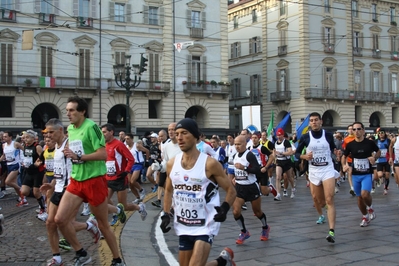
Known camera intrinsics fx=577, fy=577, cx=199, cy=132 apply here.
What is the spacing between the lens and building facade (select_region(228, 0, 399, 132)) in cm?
4919

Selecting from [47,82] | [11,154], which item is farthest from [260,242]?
[47,82]

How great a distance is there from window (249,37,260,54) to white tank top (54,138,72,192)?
151 feet

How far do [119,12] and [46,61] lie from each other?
6.51 m

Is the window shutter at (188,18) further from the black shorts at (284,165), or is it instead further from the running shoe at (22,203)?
the running shoe at (22,203)

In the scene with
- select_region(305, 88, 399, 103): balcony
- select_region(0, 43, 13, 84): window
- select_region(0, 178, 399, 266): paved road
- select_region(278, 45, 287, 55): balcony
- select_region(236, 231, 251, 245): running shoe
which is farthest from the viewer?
select_region(278, 45, 287, 55): balcony

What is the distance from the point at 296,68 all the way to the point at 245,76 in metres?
6.76

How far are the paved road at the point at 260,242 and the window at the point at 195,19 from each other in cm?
3390

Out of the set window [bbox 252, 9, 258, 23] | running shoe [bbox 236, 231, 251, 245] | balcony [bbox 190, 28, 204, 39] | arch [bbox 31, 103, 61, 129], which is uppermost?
window [bbox 252, 9, 258, 23]

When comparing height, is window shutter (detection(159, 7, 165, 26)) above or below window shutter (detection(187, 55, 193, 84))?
above

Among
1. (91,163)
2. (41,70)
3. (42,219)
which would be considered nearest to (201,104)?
(41,70)

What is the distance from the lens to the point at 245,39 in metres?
54.8

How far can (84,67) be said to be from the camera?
40.1 metres

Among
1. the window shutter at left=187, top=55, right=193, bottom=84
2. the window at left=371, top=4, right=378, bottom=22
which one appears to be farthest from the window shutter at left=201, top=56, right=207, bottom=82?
the window at left=371, top=4, right=378, bottom=22

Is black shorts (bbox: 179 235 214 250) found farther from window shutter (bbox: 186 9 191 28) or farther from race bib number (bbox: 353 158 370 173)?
window shutter (bbox: 186 9 191 28)
